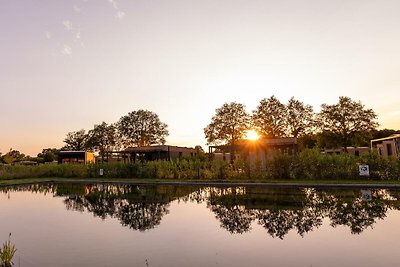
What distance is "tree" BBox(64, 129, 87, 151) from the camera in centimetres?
7450

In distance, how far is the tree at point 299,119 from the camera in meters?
47.6

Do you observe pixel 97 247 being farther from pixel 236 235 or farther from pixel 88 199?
pixel 88 199

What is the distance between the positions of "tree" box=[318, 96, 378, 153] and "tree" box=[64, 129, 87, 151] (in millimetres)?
56643

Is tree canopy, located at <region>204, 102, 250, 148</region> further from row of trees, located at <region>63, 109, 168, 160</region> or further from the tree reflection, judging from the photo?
the tree reflection

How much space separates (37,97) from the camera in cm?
2578

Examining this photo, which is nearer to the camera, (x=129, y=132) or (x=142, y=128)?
(x=142, y=128)

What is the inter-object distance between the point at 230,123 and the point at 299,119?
433 inches

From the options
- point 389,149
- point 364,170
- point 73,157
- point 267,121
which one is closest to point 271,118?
point 267,121

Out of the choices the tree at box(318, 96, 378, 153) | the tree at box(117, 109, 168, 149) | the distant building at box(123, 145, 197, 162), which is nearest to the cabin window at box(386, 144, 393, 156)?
the tree at box(318, 96, 378, 153)

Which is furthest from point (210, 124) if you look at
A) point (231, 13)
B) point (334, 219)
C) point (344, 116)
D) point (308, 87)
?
point (334, 219)

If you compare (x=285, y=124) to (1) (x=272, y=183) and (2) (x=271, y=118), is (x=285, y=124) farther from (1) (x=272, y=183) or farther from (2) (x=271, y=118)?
(1) (x=272, y=183)

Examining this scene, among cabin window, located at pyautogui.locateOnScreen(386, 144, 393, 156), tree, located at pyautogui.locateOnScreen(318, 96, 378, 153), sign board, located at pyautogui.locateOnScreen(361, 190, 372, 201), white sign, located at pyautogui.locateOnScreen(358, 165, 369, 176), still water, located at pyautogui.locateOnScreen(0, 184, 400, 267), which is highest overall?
tree, located at pyautogui.locateOnScreen(318, 96, 378, 153)

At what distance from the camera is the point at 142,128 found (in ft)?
204

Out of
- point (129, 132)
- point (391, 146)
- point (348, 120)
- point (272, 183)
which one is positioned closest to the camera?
point (272, 183)
